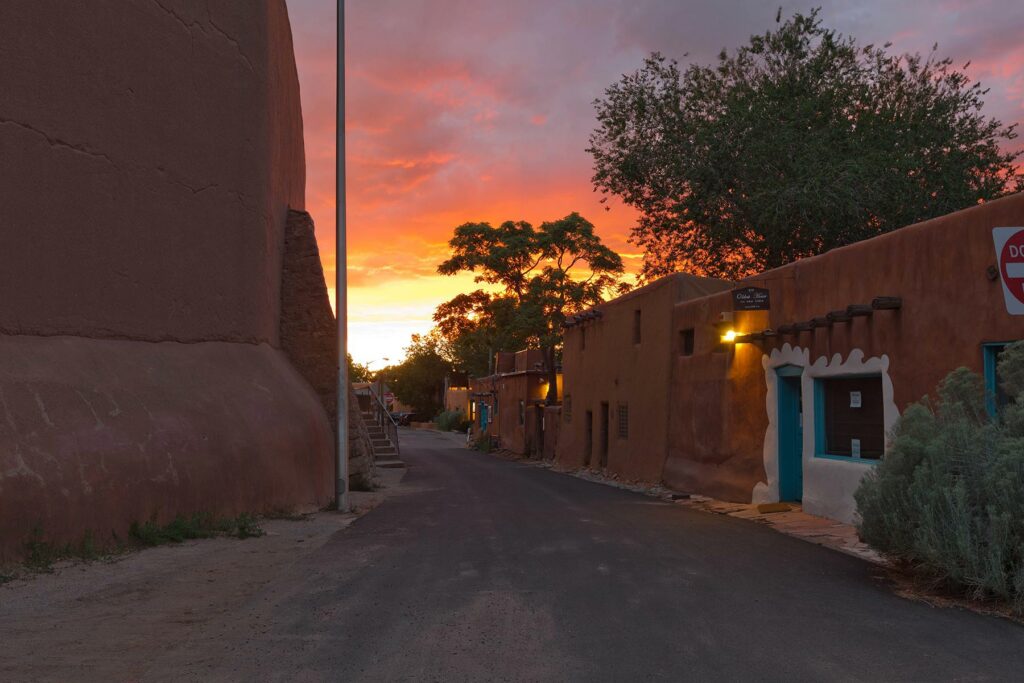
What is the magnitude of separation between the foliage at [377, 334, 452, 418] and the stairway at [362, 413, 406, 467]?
67668 millimetres

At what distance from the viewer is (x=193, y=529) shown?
37.8 ft

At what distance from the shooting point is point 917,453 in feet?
28.5

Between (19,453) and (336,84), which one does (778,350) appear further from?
(19,453)

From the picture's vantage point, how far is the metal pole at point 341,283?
1585 cm

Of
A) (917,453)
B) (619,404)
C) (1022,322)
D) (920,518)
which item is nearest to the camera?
(920,518)

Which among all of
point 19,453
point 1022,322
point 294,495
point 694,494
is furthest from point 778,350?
point 19,453

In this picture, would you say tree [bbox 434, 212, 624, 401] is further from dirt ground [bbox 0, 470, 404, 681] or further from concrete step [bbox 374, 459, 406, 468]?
dirt ground [bbox 0, 470, 404, 681]

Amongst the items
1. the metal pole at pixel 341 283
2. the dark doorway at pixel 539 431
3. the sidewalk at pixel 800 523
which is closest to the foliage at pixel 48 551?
Answer: the metal pole at pixel 341 283

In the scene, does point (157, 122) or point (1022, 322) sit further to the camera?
point (157, 122)

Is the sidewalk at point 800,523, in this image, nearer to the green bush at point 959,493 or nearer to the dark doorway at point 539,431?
the green bush at point 959,493

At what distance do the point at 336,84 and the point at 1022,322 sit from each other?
1243 cm

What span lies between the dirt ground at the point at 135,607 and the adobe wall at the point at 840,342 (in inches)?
344

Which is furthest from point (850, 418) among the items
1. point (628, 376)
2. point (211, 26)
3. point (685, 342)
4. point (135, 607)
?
point (628, 376)

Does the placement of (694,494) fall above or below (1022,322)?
below
